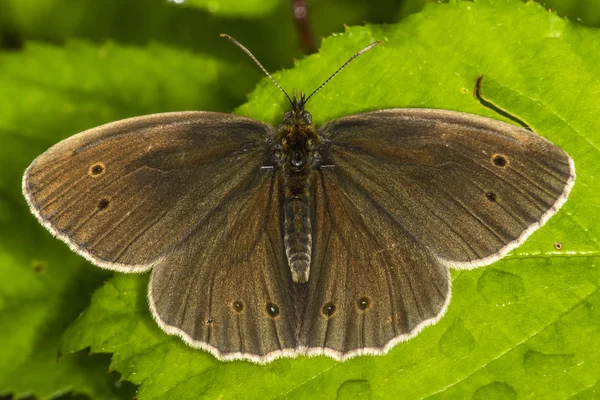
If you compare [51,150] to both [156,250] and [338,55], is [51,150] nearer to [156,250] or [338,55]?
[156,250]

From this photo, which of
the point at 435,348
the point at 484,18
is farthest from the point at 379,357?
the point at 484,18

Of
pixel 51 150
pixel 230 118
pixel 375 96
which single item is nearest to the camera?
pixel 51 150

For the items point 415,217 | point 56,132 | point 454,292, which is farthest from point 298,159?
point 56,132

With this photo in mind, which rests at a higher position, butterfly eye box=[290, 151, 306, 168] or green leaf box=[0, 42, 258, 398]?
butterfly eye box=[290, 151, 306, 168]

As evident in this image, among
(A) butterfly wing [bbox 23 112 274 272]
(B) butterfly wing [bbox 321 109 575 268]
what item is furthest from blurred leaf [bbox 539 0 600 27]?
(A) butterfly wing [bbox 23 112 274 272]

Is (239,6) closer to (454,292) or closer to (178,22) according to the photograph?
(178,22)

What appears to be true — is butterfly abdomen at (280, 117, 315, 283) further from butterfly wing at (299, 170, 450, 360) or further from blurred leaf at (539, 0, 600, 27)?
blurred leaf at (539, 0, 600, 27)

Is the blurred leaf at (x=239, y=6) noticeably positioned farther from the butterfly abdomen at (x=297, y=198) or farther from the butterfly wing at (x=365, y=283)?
the butterfly wing at (x=365, y=283)
